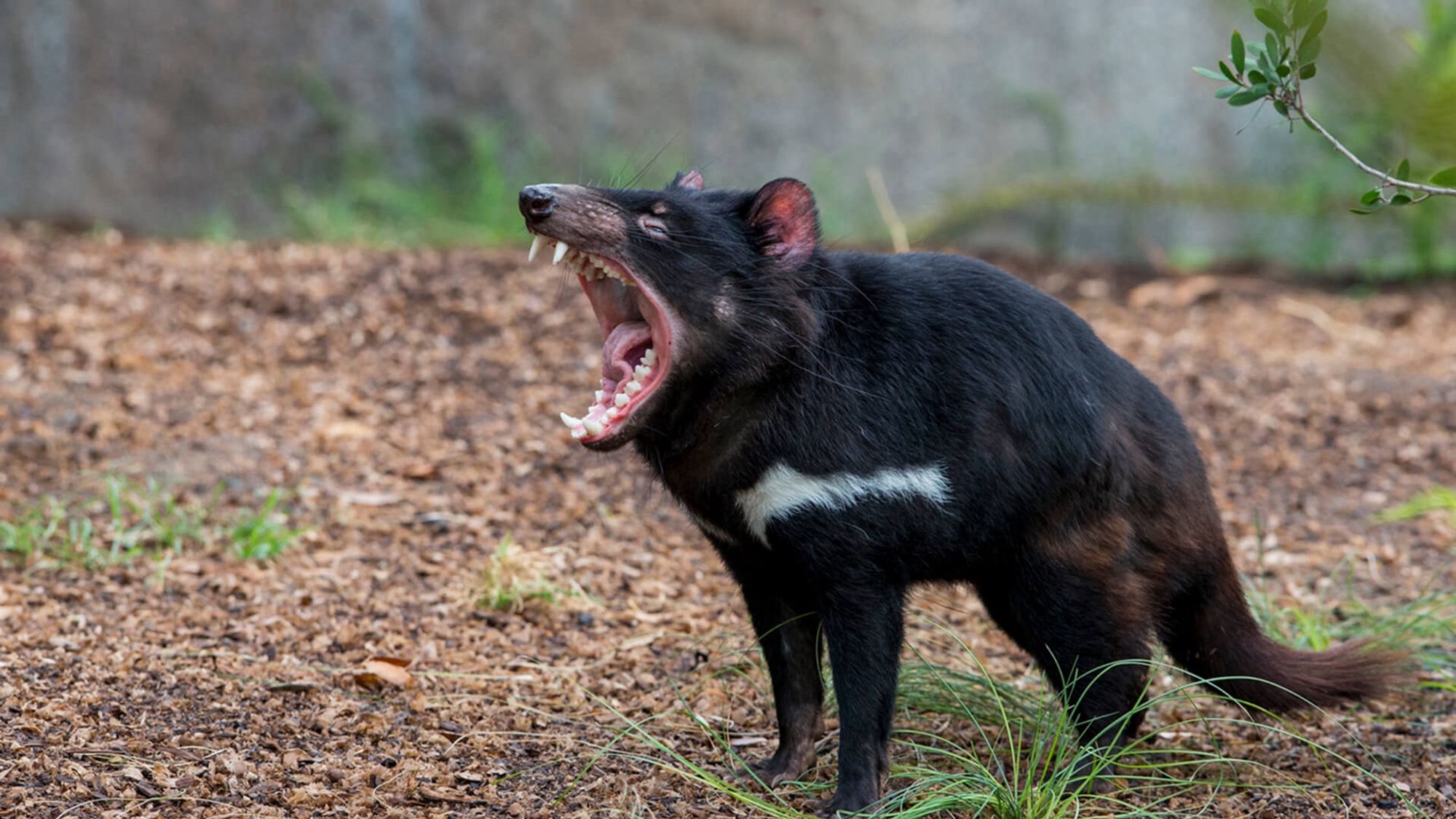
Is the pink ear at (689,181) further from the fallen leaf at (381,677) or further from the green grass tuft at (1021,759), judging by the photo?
the fallen leaf at (381,677)

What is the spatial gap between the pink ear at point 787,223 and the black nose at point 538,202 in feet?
1.34

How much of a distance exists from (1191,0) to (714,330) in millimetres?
6466

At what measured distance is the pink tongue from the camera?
9.16 ft

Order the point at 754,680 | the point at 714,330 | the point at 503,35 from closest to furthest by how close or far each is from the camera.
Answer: the point at 714,330 < the point at 754,680 < the point at 503,35

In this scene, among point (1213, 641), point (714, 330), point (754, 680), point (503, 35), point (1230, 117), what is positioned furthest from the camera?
point (1230, 117)

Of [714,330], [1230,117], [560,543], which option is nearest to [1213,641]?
[714,330]

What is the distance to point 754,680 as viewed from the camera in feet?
11.7

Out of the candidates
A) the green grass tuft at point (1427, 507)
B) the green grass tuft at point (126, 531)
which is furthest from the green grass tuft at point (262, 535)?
the green grass tuft at point (1427, 507)

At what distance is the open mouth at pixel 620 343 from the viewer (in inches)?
106

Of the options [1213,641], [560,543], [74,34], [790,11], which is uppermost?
[790,11]

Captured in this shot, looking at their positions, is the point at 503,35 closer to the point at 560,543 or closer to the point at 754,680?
the point at 560,543

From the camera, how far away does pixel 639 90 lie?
798 centimetres

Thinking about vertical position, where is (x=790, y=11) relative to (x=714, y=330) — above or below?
above

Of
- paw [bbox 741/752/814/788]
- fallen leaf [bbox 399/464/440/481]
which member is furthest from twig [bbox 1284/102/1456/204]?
fallen leaf [bbox 399/464/440/481]
